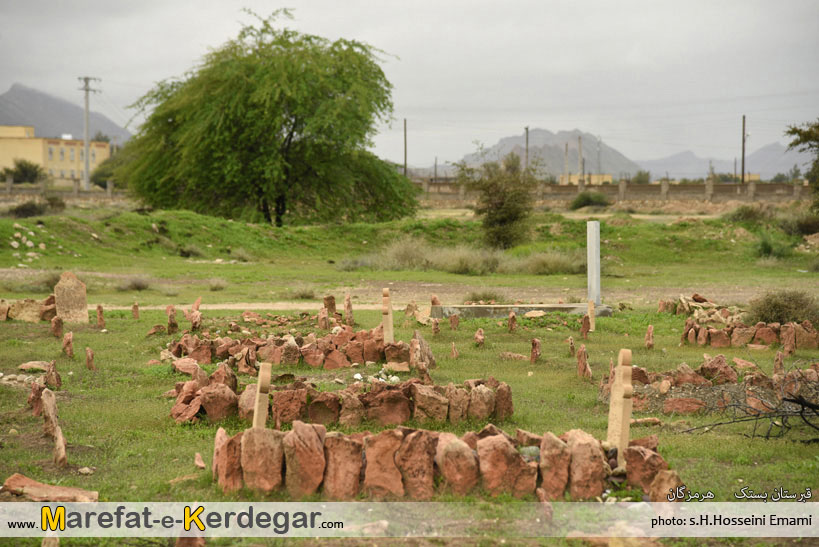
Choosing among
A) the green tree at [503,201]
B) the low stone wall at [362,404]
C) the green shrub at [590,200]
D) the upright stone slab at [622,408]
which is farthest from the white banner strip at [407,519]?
the green shrub at [590,200]

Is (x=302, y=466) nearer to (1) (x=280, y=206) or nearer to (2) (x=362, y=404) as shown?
(2) (x=362, y=404)

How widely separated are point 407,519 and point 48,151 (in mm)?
133207

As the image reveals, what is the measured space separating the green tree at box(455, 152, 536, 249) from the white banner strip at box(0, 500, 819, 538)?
2721 centimetres

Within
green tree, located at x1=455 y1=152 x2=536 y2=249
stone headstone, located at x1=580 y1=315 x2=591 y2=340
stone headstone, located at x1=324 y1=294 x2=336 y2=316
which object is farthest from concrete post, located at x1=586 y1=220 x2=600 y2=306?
green tree, located at x1=455 y1=152 x2=536 y2=249

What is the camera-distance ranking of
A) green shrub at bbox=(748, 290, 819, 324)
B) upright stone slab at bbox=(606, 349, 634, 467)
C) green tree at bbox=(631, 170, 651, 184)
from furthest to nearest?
green tree at bbox=(631, 170, 651, 184) < green shrub at bbox=(748, 290, 819, 324) < upright stone slab at bbox=(606, 349, 634, 467)

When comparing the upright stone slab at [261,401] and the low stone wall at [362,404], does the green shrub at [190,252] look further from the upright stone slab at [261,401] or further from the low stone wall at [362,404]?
the upright stone slab at [261,401]

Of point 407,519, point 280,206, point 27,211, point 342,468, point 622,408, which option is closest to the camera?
point 407,519

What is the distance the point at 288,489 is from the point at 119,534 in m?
1.00

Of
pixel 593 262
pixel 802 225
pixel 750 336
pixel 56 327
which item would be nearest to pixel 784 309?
pixel 750 336

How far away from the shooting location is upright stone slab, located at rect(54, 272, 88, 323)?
13.3m

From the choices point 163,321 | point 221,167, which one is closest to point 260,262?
point 221,167

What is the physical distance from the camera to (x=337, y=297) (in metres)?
18.7

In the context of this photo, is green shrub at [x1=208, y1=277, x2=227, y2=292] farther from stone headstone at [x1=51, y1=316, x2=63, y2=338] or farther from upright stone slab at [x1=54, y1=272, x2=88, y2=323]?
stone headstone at [x1=51, y1=316, x2=63, y2=338]

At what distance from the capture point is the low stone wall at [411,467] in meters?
4.88
